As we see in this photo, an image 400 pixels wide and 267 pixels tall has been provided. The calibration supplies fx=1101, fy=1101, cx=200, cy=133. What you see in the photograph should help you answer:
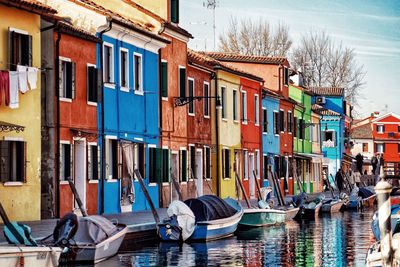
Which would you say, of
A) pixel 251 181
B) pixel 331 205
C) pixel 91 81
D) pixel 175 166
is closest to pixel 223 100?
pixel 251 181

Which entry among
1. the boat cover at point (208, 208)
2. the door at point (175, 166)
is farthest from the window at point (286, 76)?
the boat cover at point (208, 208)

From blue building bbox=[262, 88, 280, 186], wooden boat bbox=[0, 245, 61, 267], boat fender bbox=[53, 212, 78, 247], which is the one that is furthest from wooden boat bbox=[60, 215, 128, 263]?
blue building bbox=[262, 88, 280, 186]

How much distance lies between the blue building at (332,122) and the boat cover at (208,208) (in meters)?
50.8

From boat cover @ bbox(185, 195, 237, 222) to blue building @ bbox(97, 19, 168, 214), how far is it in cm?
411

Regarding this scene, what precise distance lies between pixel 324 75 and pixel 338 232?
59.6 m

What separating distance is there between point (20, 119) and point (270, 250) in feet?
24.6

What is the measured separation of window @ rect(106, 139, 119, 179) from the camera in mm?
35812

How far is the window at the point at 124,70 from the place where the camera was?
37.3 meters

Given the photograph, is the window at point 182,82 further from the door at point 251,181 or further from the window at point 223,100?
the door at point 251,181

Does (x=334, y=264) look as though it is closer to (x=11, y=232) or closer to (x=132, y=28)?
(x=11, y=232)

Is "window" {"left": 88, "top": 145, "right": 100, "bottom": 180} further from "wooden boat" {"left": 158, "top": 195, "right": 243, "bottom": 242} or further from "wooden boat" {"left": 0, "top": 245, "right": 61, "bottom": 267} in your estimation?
"wooden boat" {"left": 0, "top": 245, "right": 61, "bottom": 267}

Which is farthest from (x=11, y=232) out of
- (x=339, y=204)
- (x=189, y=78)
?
(x=339, y=204)

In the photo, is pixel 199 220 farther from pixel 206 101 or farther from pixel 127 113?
pixel 206 101

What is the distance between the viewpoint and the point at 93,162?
3397cm
